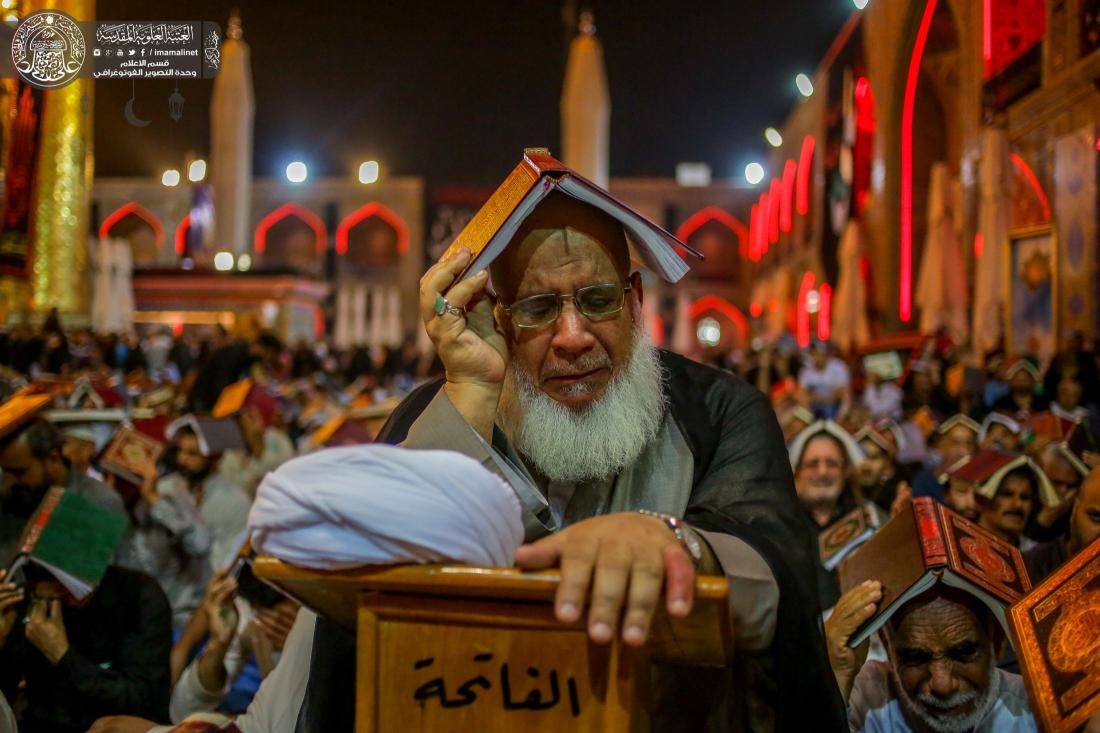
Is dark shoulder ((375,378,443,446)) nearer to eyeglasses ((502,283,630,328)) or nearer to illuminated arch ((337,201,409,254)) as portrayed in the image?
eyeglasses ((502,283,630,328))

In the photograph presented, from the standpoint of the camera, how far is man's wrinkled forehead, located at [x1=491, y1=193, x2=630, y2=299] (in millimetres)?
1821

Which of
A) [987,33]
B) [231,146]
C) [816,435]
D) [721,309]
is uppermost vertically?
[231,146]

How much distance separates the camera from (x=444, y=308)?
66.1 inches

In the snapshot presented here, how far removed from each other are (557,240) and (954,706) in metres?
1.76

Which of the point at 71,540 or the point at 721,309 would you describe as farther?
the point at 721,309

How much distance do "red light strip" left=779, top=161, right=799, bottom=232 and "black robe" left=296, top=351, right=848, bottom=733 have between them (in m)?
35.6

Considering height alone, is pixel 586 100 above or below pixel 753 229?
above

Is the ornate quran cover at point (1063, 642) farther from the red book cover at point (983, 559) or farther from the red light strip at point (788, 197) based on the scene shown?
the red light strip at point (788, 197)

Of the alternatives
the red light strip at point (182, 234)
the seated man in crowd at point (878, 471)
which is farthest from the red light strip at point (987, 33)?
the red light strip at point (182, 234)

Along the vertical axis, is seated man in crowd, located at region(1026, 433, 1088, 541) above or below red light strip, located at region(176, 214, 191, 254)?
below

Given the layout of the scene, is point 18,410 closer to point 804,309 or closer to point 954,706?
point 954,706

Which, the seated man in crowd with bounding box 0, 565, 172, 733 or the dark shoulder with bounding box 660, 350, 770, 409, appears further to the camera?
the seated man in crowd with bounding box 0, 565, 172, 733

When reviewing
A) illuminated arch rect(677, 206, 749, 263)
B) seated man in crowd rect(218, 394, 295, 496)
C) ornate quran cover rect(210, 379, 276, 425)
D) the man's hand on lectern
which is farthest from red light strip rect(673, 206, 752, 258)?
the man's hand on lectern

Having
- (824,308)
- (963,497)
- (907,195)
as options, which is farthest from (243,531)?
(824,308)
